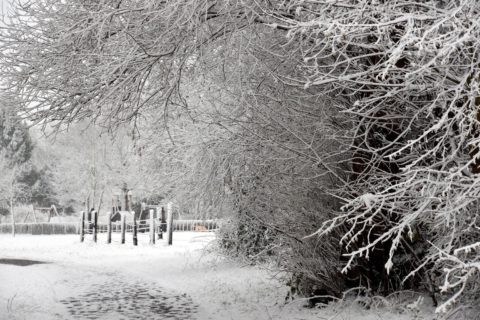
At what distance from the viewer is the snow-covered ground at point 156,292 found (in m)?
8.20

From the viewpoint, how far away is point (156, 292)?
10.9m

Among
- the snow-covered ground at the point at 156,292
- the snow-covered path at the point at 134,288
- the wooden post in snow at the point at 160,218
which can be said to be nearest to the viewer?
the snow-covered ground at the point at 156,292

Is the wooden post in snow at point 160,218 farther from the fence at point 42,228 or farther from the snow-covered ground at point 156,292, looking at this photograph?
the fence at point 42,228

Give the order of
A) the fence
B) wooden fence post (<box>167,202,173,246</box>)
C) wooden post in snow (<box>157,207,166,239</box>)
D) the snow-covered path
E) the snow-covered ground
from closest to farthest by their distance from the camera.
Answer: the snow-covered ground → the snow-covered path → wooden fence post (<box>167,202,173,246</box>) → wooden post in snow (<box>157,207,166,239</box>) → the fence

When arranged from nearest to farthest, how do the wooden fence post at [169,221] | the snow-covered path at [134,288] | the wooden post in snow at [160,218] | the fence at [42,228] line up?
the snow-covered path at [134,288], the wooden fence post at [169,221], the wooden post in snow at [160,218], the fence at [42,228]

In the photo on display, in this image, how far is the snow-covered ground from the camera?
26.9 feet

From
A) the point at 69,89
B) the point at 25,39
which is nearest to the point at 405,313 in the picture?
the point at 69,89

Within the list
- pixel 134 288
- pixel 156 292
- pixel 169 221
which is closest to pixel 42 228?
pixel 169 221

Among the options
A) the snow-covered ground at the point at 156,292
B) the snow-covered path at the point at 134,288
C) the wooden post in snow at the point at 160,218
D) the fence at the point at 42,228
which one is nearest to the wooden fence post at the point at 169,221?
the snow-covered path at the point at 134,288

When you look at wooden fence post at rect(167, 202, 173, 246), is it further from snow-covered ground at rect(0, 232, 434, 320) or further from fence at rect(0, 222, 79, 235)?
fence at rect(0, 222, 79, 235)

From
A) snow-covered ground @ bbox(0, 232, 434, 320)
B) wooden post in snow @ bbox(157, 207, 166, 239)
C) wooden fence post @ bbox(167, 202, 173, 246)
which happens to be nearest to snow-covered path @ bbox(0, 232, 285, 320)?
snow-covered ground @ bbox(0, 232, 434, 320)

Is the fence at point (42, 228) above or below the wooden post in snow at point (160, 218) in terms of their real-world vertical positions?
below

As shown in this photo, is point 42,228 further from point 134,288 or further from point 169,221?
point 134,288

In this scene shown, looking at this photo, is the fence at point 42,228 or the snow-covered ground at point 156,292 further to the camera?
the fence at point 42,228
